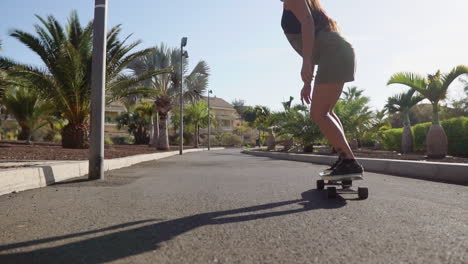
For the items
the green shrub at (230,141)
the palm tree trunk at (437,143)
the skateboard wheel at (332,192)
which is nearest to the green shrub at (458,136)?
the palm tree trunk at (437,143)

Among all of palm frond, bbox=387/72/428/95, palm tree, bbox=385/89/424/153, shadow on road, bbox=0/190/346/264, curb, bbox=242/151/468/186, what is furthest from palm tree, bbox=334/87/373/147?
shadow on road, bbox=0/190/346/264

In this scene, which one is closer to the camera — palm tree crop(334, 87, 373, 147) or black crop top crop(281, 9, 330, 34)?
black crop top crop(281, 9, 330, 34)

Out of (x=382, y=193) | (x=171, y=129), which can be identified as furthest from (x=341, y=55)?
(x=171, y=129)

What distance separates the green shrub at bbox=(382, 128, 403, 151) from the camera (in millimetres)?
19378

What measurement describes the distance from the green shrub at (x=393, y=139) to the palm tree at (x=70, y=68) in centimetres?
1381

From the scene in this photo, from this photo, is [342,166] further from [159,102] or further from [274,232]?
[159,102]

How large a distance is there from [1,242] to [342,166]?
2917mm

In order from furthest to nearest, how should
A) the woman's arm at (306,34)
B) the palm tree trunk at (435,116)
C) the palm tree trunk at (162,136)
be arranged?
the palm tree trunk at (162,136) → the palm tree trunk at (435,116) → the woman's arm at (306,34)

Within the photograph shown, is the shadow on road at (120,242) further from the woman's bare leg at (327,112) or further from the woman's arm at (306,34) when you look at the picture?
the woman's arm at (306,34)

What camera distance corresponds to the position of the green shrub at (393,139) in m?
19.4

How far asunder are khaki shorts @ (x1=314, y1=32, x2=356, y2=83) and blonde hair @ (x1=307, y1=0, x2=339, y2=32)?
11cm

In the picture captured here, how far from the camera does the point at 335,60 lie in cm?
356

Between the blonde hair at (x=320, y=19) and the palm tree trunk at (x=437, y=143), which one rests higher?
the blonde hair at (x=320, y=19)

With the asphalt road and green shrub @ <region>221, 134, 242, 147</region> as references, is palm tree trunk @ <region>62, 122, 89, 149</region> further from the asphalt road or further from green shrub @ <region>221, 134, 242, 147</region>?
green shrub @ <region>221, 134, 242, 147</region>
